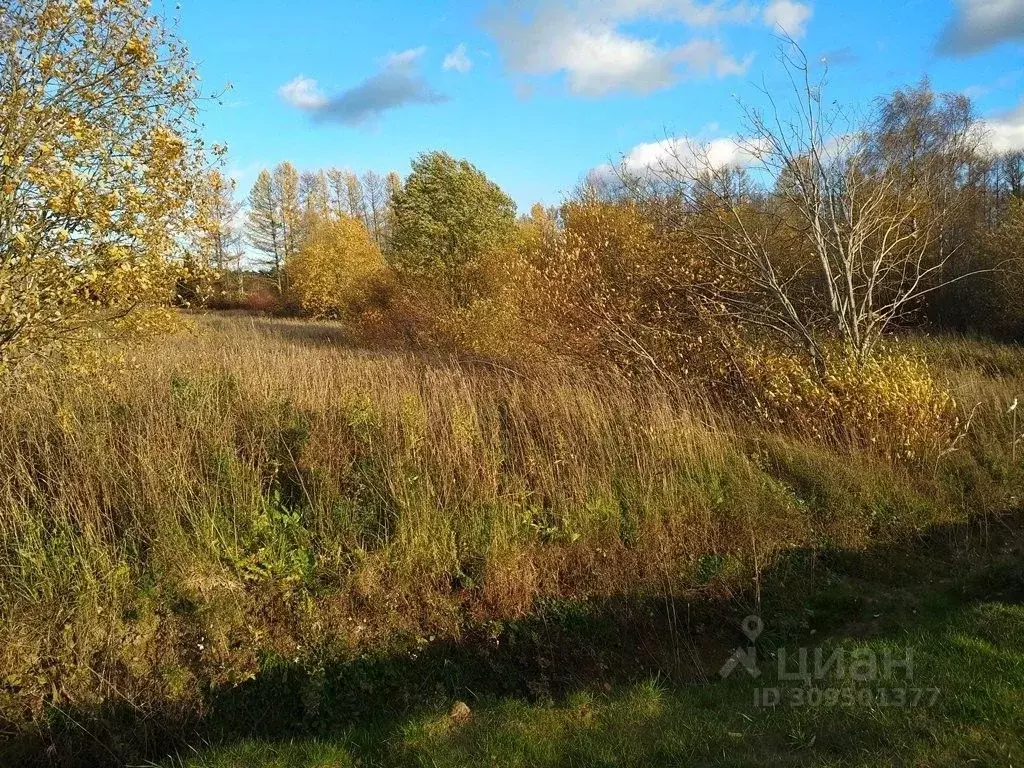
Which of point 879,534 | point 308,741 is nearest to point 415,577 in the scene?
point 308,741

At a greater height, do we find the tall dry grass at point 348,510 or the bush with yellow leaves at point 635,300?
the bush with yellow leaves at point 635,300

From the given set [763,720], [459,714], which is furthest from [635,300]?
[459,714]

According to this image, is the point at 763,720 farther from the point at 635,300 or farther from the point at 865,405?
the point at 635,300

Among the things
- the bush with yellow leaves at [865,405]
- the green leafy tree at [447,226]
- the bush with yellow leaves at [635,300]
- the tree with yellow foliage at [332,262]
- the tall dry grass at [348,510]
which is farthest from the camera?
the tree with yellow foliage at [332,262]

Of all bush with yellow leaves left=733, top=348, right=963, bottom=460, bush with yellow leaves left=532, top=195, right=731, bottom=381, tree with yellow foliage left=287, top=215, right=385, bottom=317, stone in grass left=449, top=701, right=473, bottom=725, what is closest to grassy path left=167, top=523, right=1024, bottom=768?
stone in grass left=449, top=701, right=473, bottom=725

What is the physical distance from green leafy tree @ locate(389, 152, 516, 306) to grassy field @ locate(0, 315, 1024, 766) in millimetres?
13411

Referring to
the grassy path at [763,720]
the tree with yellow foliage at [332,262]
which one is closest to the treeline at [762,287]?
the grassy path at [763,720]

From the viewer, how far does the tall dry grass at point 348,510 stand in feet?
13.9

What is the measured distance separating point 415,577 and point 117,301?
142 inches

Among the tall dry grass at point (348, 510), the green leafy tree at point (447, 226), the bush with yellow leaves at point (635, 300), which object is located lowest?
the tall dry grass at point (348, 510)

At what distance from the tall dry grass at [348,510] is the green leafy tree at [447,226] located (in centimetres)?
1315

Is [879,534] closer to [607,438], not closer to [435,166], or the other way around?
[607,438]

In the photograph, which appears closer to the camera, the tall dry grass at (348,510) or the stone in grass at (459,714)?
the stone in grass at (459,714)

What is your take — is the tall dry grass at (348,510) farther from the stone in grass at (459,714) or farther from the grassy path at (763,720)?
the stone in grass at (459,714)
